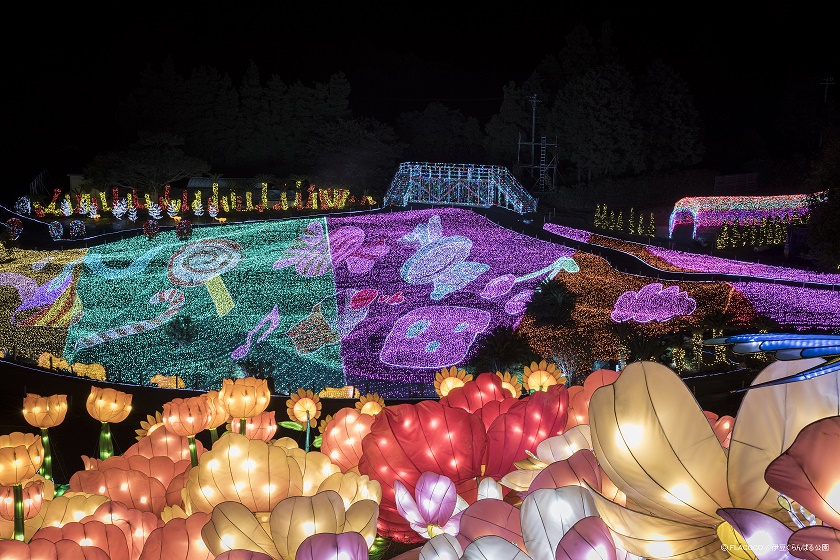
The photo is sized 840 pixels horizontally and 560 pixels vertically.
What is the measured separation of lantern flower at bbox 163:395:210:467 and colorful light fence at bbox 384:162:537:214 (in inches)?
404

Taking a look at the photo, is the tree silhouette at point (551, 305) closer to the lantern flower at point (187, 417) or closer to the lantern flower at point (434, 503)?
the lantern flower at point (187, 417)

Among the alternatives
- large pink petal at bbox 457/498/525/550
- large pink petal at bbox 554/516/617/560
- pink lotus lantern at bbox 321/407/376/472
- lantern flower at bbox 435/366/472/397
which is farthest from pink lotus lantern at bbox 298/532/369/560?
lantern flower at bbox 435/366/472/397

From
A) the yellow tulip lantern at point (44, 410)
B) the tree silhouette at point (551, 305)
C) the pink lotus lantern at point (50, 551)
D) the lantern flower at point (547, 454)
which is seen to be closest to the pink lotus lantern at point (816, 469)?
the lantern flower at point (547, 454)

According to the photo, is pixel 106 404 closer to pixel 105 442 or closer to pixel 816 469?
pixel 105 442

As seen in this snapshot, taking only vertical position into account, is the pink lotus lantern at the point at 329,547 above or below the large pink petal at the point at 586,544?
below

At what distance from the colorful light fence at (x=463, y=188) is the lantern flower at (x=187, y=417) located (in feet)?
33.6

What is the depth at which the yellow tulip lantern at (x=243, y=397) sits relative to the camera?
3.81 m

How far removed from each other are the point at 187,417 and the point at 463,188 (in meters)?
10.6

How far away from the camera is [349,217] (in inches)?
527

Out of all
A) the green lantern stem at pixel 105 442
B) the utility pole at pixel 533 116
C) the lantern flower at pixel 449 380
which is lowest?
the green lantern stem at pixel 105 442

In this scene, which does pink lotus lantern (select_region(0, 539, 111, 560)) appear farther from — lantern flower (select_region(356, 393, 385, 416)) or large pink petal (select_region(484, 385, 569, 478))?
lantern flower (select_region(356, 393, 385, 416))

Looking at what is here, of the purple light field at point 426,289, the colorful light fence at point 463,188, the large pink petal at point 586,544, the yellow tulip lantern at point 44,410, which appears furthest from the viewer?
the colorful light fence at point 463,188

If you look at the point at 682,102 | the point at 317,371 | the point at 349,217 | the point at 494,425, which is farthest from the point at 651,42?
the point at 494,425

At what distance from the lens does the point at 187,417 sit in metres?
3.72
